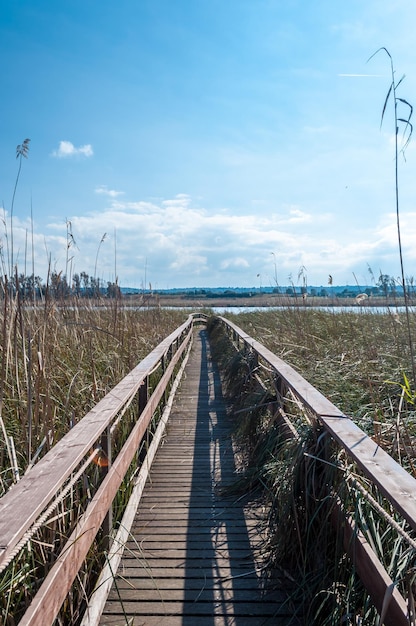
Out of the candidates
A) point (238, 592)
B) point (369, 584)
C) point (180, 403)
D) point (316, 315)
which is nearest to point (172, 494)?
point (238, 592)

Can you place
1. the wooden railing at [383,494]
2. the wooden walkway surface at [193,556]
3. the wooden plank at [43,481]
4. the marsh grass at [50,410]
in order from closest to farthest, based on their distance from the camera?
the wooden plank at [43,481] < the wooden railing at [383,494] < the marsh grass at [50,410] < the wooden walkway surface at [193,556]

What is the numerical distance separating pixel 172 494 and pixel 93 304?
243 centimetres

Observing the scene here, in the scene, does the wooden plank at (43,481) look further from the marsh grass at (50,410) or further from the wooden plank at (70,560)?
the wooden plank at (70,560)

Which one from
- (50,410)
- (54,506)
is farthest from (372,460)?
(50,410)

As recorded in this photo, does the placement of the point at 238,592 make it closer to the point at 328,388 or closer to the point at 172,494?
the point at 172,494

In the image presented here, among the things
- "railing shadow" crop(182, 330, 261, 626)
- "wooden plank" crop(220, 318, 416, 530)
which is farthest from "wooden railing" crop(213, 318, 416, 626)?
"railing shadow" crop(182, 330, 261, 626)

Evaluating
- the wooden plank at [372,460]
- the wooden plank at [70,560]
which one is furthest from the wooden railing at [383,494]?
the wooden plank at [70,560]

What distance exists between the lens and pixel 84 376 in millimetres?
3355

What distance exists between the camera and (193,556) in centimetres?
249

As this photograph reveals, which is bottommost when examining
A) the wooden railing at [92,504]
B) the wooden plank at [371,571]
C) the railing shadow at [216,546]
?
the railing shadow at [216,546]

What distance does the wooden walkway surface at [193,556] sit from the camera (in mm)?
2029

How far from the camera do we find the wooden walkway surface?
2.03 m

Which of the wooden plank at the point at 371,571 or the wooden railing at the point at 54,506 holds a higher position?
the wooden railing at the point at 54,506

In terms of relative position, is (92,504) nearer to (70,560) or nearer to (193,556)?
(70,560)
